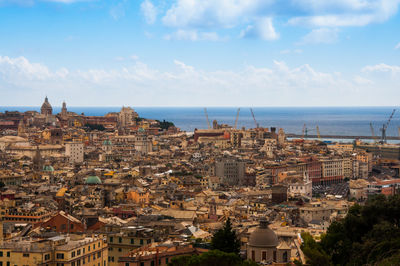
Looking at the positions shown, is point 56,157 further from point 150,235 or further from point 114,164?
point 150,235

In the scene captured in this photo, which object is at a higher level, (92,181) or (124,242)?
(124,242)

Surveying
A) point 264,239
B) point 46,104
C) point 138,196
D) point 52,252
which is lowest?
point 138,196

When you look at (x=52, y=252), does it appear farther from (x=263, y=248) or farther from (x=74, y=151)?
(x=74, y=151)

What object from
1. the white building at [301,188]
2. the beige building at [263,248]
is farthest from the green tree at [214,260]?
the white building at [301,188]

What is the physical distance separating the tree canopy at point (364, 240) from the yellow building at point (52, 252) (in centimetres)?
919

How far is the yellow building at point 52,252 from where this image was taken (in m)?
29.2

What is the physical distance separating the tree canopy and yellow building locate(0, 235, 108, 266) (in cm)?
919

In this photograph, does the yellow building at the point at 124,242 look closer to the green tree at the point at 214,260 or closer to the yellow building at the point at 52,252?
the yellow building at the point at 52,252

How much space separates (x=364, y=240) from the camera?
30.6 metres

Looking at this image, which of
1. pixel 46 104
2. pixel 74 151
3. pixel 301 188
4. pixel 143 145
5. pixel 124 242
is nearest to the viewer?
pixel 124 242

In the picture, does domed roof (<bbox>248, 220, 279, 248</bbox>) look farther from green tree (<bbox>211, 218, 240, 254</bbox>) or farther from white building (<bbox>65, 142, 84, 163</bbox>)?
white building (<bbox>65, 142, 84, 163</bbox>)

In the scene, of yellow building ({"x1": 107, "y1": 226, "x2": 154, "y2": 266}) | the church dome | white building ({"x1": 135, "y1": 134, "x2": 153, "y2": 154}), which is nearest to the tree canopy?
yellow building ({"x1": 107, "y1": 226, "x2": 154, "y2": 266})

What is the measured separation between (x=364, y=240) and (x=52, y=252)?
13122mm

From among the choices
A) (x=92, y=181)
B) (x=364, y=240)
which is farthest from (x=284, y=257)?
(x=92, y=181)
